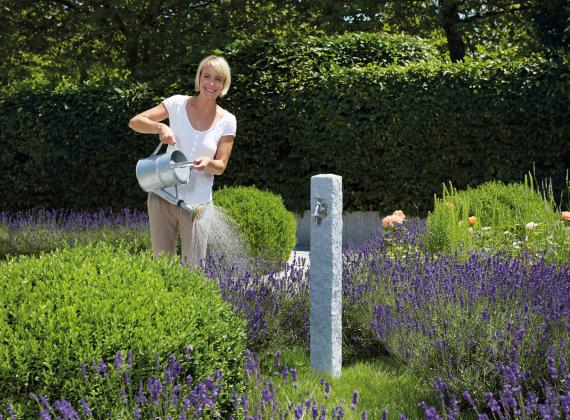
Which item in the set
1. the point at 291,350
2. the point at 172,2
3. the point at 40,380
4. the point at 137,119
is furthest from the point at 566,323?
the point at 172,2

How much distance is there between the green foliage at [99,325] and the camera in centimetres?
259

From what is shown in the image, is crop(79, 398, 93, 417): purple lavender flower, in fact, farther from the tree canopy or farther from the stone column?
the tree canopy

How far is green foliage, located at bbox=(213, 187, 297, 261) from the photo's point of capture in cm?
745

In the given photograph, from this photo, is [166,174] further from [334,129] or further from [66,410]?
[334,129]

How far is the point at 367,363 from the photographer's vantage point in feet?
13.7

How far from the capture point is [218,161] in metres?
4.36

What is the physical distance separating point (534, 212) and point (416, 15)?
30.3 feet

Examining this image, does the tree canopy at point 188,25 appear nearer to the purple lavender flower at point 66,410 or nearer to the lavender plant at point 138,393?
the lavender plant at point 138,393

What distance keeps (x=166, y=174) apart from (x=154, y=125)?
0.36 meters

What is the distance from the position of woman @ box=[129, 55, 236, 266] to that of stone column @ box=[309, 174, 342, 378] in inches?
29.8

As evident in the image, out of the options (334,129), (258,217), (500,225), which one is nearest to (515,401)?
(500,225)

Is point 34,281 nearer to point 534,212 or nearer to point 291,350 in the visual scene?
point 291,350

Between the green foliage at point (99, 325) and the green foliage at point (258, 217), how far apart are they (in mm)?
3955

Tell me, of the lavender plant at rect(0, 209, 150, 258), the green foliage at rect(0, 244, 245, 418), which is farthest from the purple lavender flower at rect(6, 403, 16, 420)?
the lavender plant at rect(0, 209, 150, 258)
